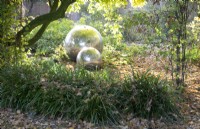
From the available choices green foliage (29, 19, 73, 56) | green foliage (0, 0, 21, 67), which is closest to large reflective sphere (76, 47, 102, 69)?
green foliage (0, 0, 21, 67)

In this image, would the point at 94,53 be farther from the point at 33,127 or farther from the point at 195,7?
the point at 33,127

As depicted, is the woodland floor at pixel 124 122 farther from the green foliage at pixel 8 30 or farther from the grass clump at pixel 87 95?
the green foliage at pixel 8 30

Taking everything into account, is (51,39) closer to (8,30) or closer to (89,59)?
(89,59)

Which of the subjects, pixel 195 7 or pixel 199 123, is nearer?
pixel 199 123

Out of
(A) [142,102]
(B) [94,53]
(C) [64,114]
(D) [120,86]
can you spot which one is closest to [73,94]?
(C) [64,114]

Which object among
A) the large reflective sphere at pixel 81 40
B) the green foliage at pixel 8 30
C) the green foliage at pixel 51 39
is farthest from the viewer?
the green foliage at pixel 51 39

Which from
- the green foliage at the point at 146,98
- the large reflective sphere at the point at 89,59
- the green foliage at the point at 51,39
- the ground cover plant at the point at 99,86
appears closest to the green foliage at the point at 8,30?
the ground cover plant at the point at 99,86

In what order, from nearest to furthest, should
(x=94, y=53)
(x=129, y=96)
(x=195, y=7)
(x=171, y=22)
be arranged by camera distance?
(x=129, y=96)
(x=171, y=22)
(x=195, y=7)
(x=94, y=53)

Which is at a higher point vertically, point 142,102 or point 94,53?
point 94,53

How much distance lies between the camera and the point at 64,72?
636cm

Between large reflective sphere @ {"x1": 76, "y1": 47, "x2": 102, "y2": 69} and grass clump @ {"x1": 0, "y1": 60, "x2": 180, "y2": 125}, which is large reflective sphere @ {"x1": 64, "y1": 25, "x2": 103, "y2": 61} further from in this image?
grass clump @ {"x1": 0, "y1": 60, "x2": 180, "y2": 125}

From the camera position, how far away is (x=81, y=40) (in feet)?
31.7

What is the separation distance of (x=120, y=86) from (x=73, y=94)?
84cm

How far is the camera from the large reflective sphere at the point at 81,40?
9.65 m
